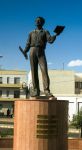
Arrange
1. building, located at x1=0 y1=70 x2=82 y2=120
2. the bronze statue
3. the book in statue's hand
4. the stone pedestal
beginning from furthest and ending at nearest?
building, located at x1=0 y1=70 x2=82 y2=120
the bronze statue
the book in statue's hand
the stone pedestal

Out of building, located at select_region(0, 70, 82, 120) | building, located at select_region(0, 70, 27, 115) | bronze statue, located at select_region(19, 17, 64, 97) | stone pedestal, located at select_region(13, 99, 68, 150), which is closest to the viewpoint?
stone pedestal, located at select_region(13, 99, 68, 150)

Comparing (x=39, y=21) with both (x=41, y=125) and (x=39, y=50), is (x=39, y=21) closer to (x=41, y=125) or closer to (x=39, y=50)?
(x=39, y=50)

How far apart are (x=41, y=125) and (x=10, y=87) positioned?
5862 centimetres

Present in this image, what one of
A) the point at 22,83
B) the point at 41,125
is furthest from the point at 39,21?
the point at 22,83

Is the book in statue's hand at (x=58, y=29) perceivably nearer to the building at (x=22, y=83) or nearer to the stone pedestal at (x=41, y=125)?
the stone pedestal at (x=41, y=125)

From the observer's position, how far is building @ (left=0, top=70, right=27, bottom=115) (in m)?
71.6

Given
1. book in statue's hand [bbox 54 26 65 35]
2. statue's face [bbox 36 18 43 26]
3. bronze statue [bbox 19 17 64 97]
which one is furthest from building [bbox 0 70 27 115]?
book in statue's hand [bbox 54 26 65 35]

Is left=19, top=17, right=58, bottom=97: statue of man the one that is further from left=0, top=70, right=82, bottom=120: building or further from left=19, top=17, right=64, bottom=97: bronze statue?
left=0, top=70, right=82, bottom=120: building

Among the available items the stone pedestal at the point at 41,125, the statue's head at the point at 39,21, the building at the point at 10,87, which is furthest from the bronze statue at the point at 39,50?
the building at the point at 10,87

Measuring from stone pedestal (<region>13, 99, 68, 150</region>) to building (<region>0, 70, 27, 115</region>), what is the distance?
5708 centimetres

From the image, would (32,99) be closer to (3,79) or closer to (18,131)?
(18,131)

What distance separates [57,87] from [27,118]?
5263 cm

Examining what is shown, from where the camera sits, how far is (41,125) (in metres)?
13.9

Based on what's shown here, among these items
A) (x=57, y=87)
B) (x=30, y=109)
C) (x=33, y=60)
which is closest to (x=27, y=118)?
(x=30, y=109)
